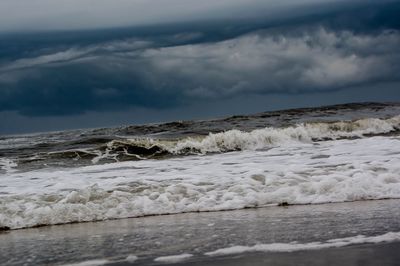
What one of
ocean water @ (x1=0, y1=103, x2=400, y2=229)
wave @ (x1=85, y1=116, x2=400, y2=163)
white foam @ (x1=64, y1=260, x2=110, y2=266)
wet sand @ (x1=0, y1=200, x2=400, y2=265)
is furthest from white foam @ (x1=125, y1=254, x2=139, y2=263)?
wave @ (x1=85, y1=116, x2=400, y2=163)

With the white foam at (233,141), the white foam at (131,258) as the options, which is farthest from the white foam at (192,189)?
the white foam at (233,141)

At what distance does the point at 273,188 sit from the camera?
813cm

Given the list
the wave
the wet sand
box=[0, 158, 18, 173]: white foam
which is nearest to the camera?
the wet sand

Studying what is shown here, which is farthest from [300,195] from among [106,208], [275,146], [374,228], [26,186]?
[275,146]

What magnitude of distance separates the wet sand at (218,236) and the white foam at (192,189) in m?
0.34

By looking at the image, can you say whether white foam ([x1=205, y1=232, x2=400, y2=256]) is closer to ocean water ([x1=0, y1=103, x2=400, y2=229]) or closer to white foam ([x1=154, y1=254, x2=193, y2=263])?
white foam ([x1=154, y1=254, x2=193, y2=263])

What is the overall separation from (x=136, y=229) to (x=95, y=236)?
0.53 metres

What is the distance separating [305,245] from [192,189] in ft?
10.9

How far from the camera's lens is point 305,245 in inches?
200

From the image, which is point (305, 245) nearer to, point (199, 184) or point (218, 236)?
point (218, 236)

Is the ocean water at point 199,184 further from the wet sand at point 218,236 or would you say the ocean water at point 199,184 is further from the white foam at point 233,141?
the white foam at point 233,141

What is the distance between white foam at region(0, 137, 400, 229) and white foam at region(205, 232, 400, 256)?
239cm

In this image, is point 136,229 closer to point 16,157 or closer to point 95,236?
point 95,236

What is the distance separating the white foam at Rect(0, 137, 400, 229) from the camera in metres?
7.50
